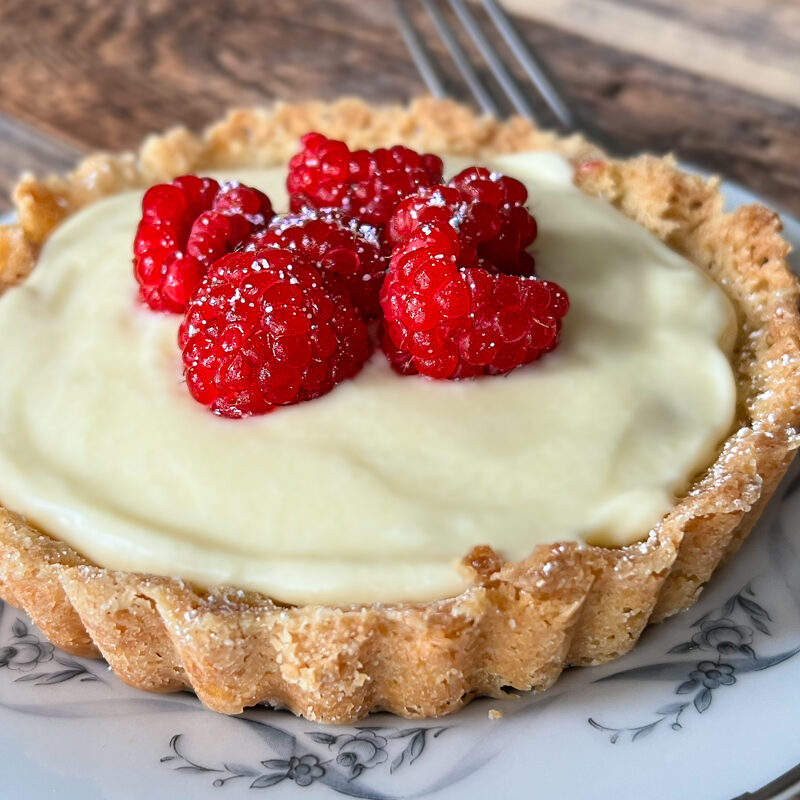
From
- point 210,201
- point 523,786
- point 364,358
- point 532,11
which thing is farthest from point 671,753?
point 532,11

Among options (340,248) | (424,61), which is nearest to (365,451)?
(340,248)

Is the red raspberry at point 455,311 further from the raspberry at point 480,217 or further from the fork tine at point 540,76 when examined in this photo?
the fork tine at point 540,76

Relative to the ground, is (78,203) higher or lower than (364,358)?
lower

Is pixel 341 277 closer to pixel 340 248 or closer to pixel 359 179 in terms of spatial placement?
pixel 340 248

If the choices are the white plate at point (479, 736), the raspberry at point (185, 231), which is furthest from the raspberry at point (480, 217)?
the white plate at point (479, 736)

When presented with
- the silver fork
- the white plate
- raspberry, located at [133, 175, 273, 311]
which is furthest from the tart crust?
the silver fork

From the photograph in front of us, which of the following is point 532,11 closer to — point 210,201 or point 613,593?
point 210,201
